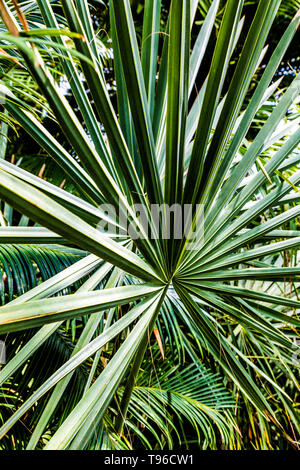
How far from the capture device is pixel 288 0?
1894 millimetres

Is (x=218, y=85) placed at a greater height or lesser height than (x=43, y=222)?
greater

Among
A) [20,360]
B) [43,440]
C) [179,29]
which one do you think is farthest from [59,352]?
[179,29]

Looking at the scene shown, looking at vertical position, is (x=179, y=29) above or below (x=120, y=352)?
above

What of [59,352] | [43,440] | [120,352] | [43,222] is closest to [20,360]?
[120,352]

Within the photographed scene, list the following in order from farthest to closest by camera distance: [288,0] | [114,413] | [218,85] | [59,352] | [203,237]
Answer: [288,0]
[114,413]
[59,352]
[203,237]
[218,85]

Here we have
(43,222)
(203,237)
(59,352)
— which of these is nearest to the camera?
(43,222)

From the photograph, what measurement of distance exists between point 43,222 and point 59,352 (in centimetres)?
71

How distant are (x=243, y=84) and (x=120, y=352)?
1.33 ft

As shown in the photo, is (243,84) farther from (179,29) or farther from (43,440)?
(43,440)

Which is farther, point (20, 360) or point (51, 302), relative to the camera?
point (20, 360)

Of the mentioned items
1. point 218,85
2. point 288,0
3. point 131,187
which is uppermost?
point 288,0

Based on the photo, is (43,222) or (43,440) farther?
(43,440)

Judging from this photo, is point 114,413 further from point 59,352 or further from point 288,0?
point 288,0

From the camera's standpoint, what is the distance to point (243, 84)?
51 centimetres
